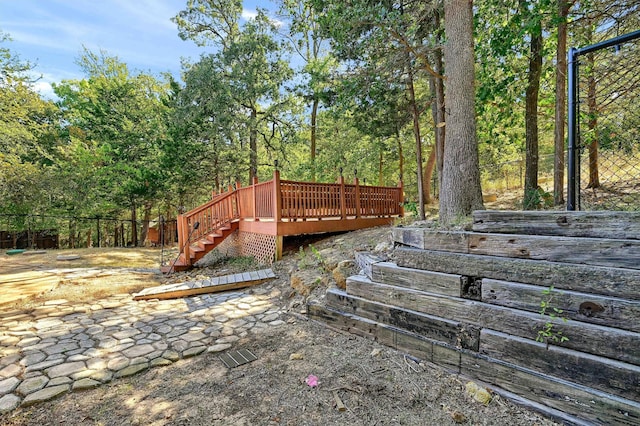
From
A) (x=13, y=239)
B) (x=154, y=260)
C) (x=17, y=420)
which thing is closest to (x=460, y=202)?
(x=17, y=420)

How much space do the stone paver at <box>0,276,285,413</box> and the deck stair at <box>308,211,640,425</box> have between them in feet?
5.54

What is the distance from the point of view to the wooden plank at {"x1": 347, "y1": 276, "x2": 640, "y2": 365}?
4.79ft

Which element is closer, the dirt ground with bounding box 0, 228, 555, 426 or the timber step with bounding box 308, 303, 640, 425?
the timber step with bounding box 308, 303, 640, 425

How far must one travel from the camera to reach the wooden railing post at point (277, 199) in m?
5.88

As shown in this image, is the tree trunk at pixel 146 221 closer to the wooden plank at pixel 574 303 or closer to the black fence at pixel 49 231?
the black fence at pixel 49 231

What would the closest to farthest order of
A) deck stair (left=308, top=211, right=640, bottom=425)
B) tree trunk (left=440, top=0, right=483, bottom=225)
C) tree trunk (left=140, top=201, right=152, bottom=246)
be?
deck stair (left=308, top=211, right=640, bottom=425)
tree trunk (left=440, top=0, right=483, bottom=225)
tree trunk (left=140, top=201, right=152, bottom=246)

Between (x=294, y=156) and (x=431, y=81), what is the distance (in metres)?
8.95

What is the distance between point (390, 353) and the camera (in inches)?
90.2

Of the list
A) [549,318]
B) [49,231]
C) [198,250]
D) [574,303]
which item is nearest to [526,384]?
[549,318]

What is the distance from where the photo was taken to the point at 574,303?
1.65 m

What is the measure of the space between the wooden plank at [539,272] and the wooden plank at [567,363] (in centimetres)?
39

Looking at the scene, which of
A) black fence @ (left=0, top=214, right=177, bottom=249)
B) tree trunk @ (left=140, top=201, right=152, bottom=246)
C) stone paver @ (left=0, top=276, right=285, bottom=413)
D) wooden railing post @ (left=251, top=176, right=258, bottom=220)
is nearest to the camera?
stone paver @ (left=0, top=276, right=285, bottom=413)

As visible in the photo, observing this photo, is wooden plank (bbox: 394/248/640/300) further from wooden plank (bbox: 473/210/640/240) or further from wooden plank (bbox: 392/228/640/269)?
wooden plank (bbox: 473/210/640/240)

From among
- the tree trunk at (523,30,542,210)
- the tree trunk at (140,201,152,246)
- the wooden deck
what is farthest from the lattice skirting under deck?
the tree trunk at (140,201,152,246)
